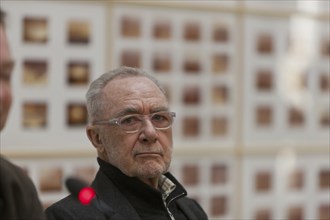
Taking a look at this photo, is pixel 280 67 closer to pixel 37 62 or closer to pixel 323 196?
pixel 323 196

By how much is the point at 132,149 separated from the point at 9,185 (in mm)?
710

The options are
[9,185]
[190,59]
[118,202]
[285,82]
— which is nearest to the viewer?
[9,185]

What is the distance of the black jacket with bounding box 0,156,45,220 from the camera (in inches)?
41.4

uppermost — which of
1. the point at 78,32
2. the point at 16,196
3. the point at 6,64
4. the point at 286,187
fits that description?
the point at 78,32

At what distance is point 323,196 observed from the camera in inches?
140

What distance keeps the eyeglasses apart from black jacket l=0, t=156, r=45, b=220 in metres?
0.67

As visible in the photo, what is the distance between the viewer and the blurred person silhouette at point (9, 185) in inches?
41.4

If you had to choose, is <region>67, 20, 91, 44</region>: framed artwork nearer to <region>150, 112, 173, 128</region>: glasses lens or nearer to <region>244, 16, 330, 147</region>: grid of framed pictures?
<region>244, 16, 330, 147</region>: grid of framed pictures

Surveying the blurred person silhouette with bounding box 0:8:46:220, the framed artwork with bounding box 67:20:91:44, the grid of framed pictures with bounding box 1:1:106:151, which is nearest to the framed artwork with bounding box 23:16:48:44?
the grid of framed pictures with bounding box 1:1:106:151

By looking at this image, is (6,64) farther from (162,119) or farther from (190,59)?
(190,59)

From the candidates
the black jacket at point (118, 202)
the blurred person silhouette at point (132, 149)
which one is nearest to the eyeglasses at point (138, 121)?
the blurred person silhouette at point (132, 149)

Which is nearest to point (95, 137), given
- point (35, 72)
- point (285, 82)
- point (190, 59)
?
point (35, 72)

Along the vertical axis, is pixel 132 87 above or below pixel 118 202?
above

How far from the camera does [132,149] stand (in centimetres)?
174
